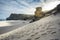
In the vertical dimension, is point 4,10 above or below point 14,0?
below

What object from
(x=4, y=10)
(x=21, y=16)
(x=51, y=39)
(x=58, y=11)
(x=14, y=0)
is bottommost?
(x=51, y=39)

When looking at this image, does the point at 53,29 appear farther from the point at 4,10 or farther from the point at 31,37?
the point at 4,10

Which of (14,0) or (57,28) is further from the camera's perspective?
(14,0)

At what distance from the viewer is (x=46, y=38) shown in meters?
0.88

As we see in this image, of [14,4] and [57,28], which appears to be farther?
[14,4]

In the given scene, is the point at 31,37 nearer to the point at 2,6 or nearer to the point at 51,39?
the point at 51,39

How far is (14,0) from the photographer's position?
730 centimetres

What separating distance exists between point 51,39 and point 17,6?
6334 mm

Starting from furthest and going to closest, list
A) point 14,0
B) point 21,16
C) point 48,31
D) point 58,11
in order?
point 14,0, point 21,16, point 58,11, point 48,31

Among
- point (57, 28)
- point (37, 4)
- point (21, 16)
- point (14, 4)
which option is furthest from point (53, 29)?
point (14, 4)

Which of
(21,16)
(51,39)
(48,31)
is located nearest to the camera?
Answer: (51,39)

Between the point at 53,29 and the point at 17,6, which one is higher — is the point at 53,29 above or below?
below

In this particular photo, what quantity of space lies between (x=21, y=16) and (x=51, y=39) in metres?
3.97

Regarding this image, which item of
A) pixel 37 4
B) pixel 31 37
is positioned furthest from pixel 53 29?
pixel 37 4
